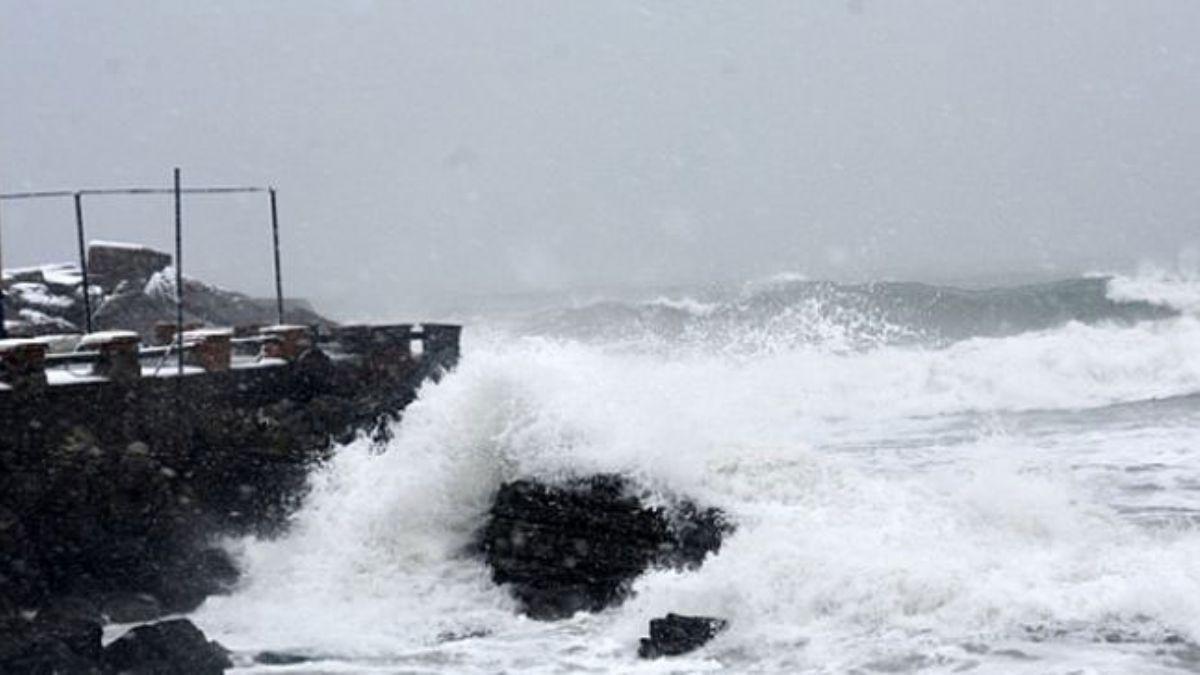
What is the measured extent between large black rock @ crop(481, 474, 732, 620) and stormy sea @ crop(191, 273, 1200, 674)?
0.83 feet

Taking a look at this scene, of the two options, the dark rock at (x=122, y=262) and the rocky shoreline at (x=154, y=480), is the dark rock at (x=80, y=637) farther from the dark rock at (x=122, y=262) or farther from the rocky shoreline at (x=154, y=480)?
the dark rock at (x=122, y=262)

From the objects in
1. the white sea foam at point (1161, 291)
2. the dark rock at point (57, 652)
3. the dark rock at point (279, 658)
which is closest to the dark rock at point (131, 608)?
the dark rock at point (57, 652)

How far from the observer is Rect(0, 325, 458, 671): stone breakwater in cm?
1174

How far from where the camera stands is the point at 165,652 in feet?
32.2

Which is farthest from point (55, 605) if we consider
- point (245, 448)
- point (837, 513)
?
point (837, 513)

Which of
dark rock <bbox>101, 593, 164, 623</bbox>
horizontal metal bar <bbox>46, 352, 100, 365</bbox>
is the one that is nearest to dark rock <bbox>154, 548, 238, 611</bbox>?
dark rock <bbox>101, 593, 164, 623</bbox>

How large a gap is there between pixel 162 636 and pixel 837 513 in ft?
19.8

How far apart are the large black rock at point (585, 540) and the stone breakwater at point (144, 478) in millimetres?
3051

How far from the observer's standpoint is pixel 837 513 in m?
11.9

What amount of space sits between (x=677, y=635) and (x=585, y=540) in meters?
2.27

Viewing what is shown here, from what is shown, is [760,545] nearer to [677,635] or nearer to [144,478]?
[677,635]

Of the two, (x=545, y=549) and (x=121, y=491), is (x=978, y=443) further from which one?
(x=121, y=491)

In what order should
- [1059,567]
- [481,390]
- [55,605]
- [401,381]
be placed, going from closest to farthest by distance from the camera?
[1059,567] < [55,605] < [481,390] < [401,381]

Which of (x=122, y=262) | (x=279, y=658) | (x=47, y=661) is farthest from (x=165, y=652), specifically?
(x=122, y=262)
